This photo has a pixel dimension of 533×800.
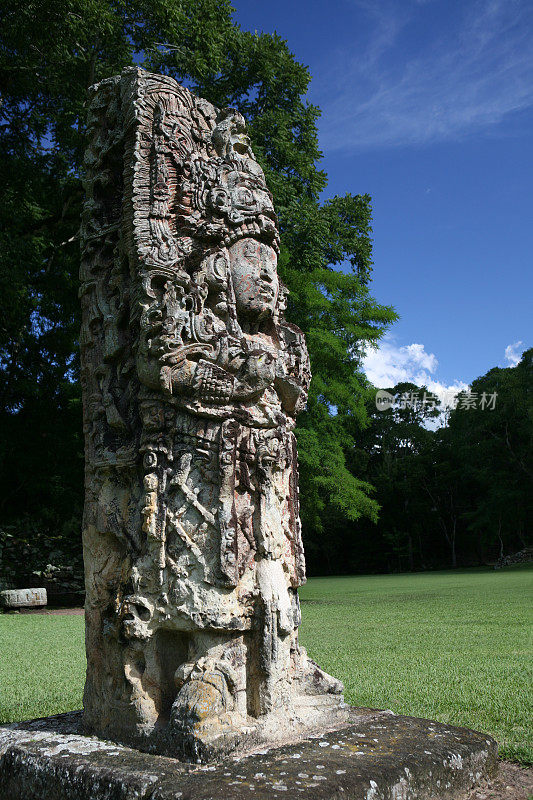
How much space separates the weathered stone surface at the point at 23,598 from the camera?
14.3 meters

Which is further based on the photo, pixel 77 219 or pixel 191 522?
pixel 77 219

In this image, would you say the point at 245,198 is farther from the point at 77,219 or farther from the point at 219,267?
the point at 77,219

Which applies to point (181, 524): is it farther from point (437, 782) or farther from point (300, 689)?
point (437, 782)

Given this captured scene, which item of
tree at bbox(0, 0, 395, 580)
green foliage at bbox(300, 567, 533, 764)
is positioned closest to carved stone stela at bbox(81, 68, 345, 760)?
green foliage at bbox(300, 567, 533, 764)

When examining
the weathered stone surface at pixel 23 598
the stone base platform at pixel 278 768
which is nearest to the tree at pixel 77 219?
the weathered stone surface at pixel 23 598

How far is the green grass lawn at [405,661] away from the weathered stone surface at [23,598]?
635mm

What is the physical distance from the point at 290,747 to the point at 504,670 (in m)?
4.17

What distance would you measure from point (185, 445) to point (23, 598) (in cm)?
1212

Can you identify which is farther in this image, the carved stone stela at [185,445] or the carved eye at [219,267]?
the carved eye at [219,267]

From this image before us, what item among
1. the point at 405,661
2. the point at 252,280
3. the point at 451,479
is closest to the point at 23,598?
the point at 405,661

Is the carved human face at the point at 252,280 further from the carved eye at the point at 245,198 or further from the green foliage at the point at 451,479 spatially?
the green foliage at the point at 451,479

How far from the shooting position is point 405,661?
7.66 meters

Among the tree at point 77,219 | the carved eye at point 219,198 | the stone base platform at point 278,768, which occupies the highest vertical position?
the tree at point 77,219

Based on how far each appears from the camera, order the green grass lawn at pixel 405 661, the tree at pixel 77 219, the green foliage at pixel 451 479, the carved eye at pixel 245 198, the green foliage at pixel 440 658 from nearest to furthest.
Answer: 1. the carved eye at pixel 245 198
2. the green foliage at pixel 440 658
3. the green grass lawn at pixel 405 661
4. the tree at pixel 77 219
5. the green foliage at pixel 451 479
